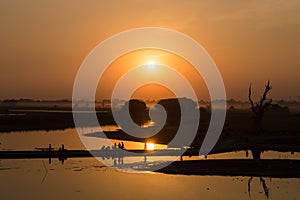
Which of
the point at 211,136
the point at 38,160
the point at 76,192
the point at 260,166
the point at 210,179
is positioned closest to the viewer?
the point at 76,192

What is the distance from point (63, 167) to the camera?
3838 cm

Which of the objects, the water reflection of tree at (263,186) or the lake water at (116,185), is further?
the water reflection of tree at (263,186)

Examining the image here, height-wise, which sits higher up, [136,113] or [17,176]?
[136,113]

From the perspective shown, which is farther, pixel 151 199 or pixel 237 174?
pixel 237 174

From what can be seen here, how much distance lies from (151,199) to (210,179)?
773 cm

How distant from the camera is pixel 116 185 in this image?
102ft

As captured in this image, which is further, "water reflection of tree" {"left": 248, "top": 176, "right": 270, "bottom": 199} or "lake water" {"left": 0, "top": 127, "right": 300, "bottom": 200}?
"water reflection of tree" {"left": 248, "top": 176, "right": 270, "bottom": 199}

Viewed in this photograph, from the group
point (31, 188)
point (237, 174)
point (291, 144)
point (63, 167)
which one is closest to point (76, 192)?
point (31, 188)

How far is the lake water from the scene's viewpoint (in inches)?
1105

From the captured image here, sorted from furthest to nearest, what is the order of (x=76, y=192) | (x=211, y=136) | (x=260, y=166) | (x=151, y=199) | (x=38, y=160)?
1. (x=211, y=136)
2. (x=38, y=160)
3. (x=260, y=166)
4. (x=76, y=192)
5. (x=151, y=199)

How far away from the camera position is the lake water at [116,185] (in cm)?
2806

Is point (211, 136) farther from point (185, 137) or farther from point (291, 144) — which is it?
point (291, 144)

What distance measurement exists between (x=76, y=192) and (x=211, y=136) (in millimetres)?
35960

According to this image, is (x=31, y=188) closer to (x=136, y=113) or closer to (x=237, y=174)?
(x=237, y=174)
